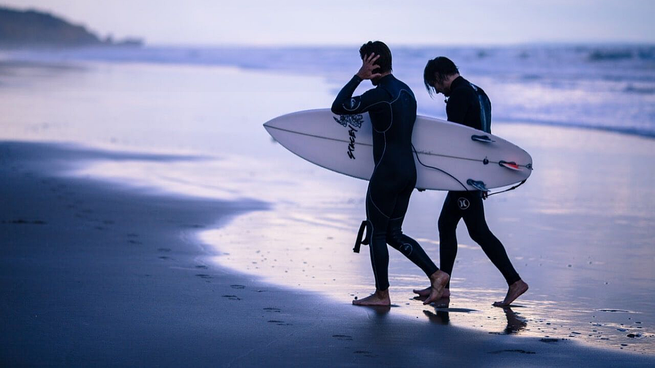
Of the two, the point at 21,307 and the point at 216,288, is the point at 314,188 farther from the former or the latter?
the point at 21,307

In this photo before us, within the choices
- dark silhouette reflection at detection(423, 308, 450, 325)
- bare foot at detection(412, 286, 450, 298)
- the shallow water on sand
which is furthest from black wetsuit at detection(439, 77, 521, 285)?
dark silhouette reflection at detection(423, 308, 450, 325)

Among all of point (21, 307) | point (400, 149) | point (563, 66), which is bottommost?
point (21, 307)

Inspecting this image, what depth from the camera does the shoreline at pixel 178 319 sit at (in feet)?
14.4

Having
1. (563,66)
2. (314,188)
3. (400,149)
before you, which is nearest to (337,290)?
(400,149)

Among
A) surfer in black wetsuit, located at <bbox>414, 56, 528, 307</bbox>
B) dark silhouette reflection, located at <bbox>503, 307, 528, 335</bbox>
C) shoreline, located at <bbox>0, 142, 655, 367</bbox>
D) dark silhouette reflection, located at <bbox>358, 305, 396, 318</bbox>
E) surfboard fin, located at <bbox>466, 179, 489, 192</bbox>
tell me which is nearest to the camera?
shoreline, located at <bbox>0, 142, 655, 367</bbox>

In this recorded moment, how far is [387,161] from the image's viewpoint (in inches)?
213

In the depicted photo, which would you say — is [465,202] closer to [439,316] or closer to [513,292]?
[513,292]

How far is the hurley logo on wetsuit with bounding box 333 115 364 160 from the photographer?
604 cm

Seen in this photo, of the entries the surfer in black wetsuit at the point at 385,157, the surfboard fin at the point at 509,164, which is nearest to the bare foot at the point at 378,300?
the surfer in black wetsuit at the point at 385,157

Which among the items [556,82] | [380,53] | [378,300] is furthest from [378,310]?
[556,82]

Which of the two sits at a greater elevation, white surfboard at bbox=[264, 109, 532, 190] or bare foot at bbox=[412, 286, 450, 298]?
white surfboard at bbox=[264, 109, 532, 190]

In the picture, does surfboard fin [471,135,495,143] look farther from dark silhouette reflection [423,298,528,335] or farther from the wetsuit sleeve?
dark silhouette reflection [423,298,528,335]

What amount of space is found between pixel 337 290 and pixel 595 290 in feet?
5.45

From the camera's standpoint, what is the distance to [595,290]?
5.95 meters
